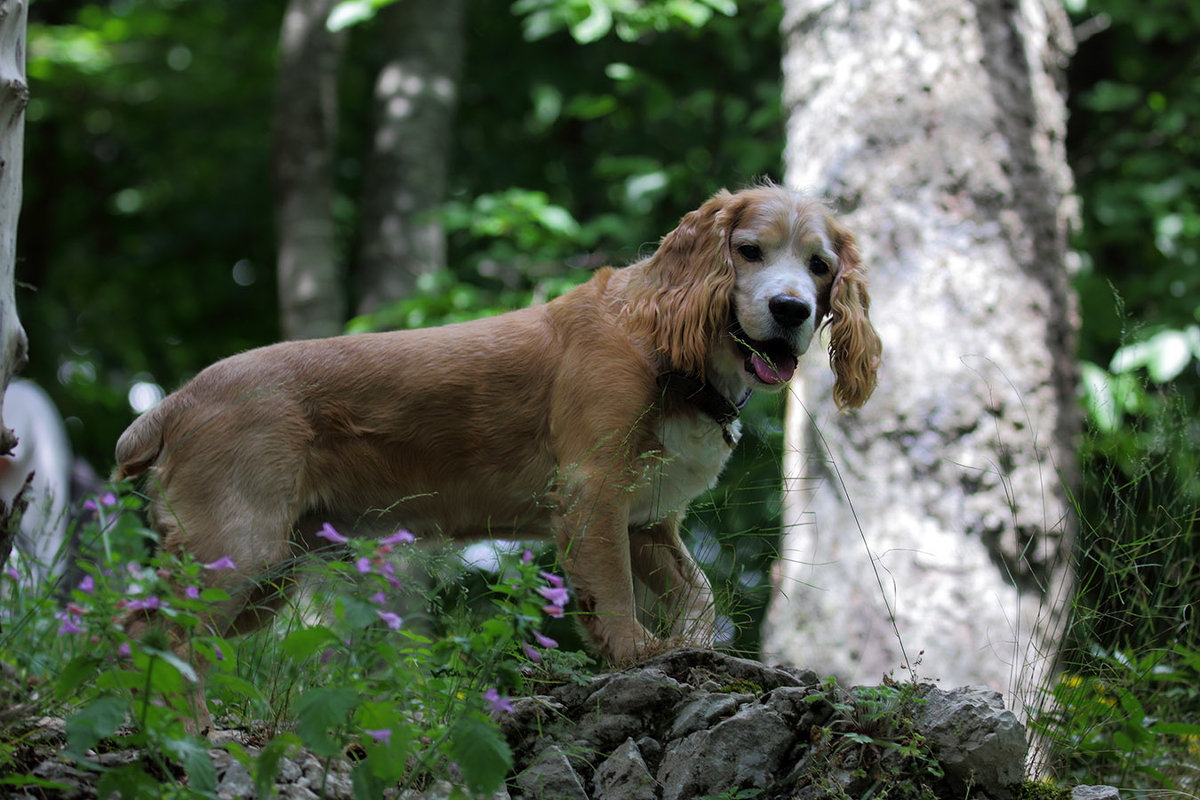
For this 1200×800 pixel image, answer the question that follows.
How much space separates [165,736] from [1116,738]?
8.81 ft

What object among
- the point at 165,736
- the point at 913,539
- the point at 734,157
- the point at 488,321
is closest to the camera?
the point at 165,736

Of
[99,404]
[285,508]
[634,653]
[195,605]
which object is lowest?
[99,404]

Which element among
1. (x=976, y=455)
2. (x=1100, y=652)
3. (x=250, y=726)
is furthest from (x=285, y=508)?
(x=976, y=455)

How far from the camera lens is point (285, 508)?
3.69m

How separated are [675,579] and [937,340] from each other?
2.08 m

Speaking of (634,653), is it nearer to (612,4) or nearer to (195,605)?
(195,605)

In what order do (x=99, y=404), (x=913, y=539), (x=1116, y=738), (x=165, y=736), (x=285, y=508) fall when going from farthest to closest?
1. (x=99, y=404)
2. (x=913, y=539)
3. (x=285, y=508)
4. (x=1116, y=738)
5. (x=165, y=736)

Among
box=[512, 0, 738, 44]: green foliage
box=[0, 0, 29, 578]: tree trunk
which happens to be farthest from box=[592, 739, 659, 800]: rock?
box=[512, 0, 738, 44]: green foliage

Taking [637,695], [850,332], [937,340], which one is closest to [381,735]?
[637,695]

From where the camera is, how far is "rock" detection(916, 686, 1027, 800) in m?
2.90

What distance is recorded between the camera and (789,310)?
363 cm

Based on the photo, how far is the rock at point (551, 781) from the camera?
9.14 ft

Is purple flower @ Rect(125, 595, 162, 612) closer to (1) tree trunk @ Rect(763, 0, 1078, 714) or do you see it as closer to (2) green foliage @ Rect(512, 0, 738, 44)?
(1) tree trunk @ Rect(763, 0, 1078, 714)

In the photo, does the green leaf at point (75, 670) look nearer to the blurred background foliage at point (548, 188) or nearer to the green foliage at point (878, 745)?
the green foliage at point (878, 745)
